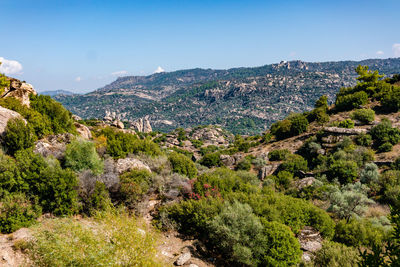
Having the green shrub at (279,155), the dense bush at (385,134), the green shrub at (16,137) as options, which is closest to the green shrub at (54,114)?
the green shrub at (16,137)

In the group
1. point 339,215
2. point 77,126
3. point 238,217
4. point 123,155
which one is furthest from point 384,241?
point 77,126

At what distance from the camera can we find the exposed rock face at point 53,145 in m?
15.9

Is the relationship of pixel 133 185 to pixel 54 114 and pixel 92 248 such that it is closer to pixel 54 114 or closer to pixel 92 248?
pixel 92 248

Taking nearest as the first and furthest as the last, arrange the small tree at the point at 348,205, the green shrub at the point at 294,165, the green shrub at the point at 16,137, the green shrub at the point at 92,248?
the green shrub at the point at 92,248 < the small tree at the point at 348,205 < the green shrub at the point at 16,137 < the green shrub at the point at 294,165

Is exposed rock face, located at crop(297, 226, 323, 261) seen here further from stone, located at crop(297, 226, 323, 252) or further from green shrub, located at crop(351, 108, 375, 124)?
green shrub, located at crop(351, 108, 375, 124)

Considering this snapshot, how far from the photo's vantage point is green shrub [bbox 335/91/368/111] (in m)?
38.9

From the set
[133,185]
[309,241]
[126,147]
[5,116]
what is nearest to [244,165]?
[126,147]

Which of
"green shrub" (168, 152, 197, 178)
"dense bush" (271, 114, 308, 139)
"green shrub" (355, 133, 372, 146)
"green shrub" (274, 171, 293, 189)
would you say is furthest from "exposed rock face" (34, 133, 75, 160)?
"dense bush" (271, 114, 308, 139)

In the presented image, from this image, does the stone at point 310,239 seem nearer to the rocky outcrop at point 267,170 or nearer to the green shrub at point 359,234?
the green shrub at point 359,234

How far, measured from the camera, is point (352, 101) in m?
39.9

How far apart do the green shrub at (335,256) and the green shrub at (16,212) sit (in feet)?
45.0

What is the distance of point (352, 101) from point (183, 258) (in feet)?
140

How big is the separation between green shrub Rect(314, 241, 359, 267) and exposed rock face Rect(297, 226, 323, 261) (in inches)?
28.3

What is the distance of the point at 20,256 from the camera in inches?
333
